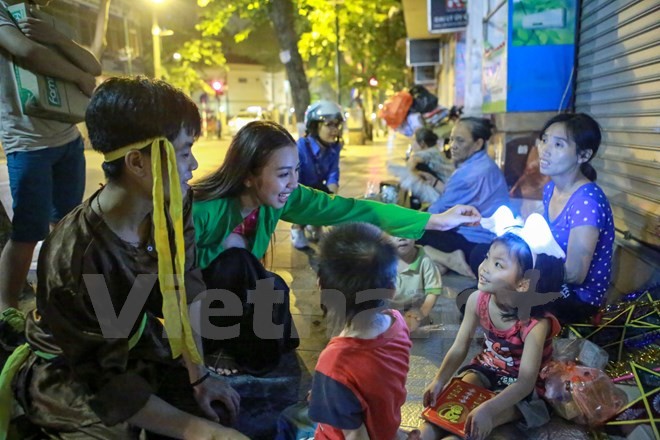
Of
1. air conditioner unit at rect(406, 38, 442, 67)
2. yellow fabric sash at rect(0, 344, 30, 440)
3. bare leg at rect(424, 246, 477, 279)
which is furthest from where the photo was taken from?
air conditioner unit at rect(406, 38, 442, 67)

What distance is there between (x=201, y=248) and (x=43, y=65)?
4.47ft

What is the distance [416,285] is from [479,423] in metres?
1.36

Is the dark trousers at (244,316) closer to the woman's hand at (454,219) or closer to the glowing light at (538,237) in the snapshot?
the woman's hand at (454,219)

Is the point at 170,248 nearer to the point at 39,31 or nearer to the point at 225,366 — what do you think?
the point at 225,366

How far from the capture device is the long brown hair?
9.01 ft

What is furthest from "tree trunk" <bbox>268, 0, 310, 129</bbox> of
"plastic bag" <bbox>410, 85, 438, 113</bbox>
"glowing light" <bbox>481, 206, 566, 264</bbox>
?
"glowing light" <bbox>481, 206, 566, 264</bbox>

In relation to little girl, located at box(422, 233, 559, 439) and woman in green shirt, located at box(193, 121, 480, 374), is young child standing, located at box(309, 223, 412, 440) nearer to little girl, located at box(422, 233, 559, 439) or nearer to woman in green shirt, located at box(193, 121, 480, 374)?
little girl, located at box(422, 233, 559, 439)

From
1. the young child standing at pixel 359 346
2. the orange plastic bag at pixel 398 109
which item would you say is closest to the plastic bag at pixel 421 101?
the orange plastic bag at pixel 398 109

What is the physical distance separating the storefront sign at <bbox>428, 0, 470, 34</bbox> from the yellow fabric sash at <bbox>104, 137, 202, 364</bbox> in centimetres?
1005

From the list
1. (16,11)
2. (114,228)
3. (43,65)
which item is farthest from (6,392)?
(16,11)

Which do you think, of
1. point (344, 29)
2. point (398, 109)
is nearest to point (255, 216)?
point (398, 109)

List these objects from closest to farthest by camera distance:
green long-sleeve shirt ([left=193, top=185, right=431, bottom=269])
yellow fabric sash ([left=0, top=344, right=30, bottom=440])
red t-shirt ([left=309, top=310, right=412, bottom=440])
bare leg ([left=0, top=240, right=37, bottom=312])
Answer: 1. red t-shirt ([left=309, top=310, right=412, bottom=440])
2. yellow fabric sash ([left=0, top=344, right=30, bottom=440])
3. green long-sleeve shirt ([left=193, top=185, right=431, bottom=269])
4. bare leg ([left=0, top=240, right=37, bottom=312])

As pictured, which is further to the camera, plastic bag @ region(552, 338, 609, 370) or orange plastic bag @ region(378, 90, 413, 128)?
orange plastic bag @ region(378, 90, 413, 128)

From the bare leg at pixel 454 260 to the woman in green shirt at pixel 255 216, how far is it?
161 cm
